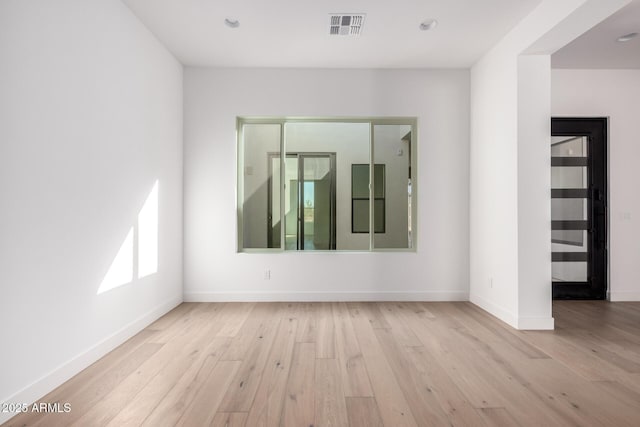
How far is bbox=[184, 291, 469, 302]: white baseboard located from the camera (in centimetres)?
447

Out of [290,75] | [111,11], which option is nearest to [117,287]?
[111,11]

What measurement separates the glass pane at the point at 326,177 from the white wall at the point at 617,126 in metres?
3.59

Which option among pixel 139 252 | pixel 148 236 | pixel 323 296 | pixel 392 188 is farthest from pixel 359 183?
pixel 139 252

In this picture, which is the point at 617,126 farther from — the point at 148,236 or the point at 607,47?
the point at 148,236

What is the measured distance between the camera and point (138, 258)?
3.34 meters

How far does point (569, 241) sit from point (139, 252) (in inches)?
202

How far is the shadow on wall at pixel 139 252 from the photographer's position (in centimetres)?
293

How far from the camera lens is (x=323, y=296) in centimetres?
450

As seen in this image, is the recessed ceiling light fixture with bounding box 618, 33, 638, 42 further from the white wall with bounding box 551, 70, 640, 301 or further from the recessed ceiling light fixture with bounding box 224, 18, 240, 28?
the recessed ceiling light fixture with bounding box 224, 18, 240, 28

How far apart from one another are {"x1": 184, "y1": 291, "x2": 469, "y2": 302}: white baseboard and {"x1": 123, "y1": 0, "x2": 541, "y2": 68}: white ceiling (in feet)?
9.33

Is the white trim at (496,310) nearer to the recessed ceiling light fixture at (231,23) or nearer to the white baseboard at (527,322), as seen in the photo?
the white baseboard at (527,322)

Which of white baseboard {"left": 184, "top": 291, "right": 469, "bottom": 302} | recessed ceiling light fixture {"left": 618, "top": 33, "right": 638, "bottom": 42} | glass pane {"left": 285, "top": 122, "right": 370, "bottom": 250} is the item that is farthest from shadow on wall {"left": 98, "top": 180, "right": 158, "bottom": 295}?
recessed ceiling light fixture {"left": 618, "top": 33, "right": 638, "bottom": 42}

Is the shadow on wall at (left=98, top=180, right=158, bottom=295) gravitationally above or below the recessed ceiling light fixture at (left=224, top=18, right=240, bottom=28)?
below

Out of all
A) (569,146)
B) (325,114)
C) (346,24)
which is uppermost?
(346,24)
